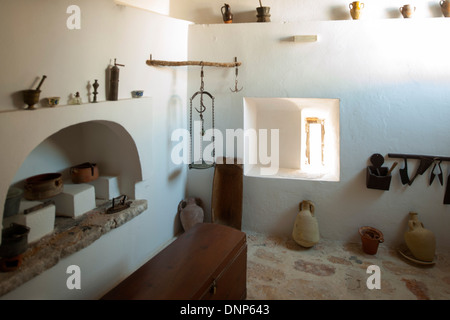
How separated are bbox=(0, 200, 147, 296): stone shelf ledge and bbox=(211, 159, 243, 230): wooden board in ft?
3.26

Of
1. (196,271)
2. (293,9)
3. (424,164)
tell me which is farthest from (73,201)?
(424,164)

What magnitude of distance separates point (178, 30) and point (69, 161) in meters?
1.70

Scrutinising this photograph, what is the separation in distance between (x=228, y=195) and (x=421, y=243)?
1956 mm

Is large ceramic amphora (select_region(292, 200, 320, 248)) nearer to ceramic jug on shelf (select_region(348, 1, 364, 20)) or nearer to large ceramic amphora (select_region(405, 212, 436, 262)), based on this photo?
large ceramic amphora (select_region(405, 212, 436, 262))

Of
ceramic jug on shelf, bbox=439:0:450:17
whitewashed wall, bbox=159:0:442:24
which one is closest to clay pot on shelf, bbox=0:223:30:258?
whitewashed wall, bbox=159:0:442:24

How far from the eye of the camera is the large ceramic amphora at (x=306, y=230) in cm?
364

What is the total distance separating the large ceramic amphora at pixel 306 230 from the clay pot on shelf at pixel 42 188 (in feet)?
7.45

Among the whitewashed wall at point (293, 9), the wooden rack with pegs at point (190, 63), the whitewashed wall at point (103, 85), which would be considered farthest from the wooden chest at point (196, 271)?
the whitewashed wall at point (293, 9)

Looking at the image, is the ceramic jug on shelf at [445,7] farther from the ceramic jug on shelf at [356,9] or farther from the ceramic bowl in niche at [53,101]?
the ceramic bowl in niche at [53,101]

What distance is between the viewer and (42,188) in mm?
2633

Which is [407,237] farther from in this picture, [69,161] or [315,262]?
[69,161]
